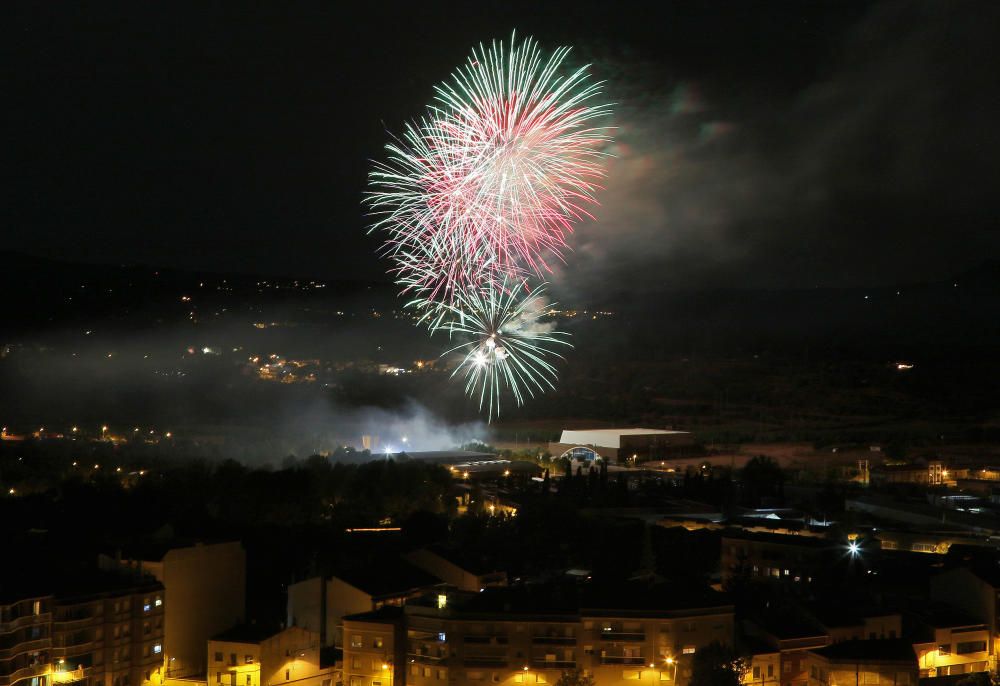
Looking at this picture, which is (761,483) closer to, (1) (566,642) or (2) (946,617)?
(2) (946,617)

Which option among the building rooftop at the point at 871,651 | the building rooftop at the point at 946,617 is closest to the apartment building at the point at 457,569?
the building rooftop at the point at 871,651

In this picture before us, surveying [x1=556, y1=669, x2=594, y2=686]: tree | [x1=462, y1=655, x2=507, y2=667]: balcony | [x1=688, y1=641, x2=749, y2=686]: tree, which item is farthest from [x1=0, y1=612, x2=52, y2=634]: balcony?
[x1=688, y1=641, x2=749, y2=686]: tree

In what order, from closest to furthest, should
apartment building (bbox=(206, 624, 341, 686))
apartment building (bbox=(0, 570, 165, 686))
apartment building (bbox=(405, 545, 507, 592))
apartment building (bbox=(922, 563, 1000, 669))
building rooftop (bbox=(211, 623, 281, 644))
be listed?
apartment building (bbox=(0, 570, 165, 686)) → apartment building (bbox=(206, 624, 341, 686)) → building rooftop (bbox=(211, 623, 281, 644)) → apartment building (bbox=(922, 563, 1000, 669)) → apartment building (bbox=(405, 545, 507, 592))

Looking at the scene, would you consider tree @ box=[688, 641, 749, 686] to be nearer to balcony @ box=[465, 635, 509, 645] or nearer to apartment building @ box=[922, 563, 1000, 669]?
balcony @ box=[465, 635, 509, 645]

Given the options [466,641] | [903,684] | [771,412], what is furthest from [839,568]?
[771,412]

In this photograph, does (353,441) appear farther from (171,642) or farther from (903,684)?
(903,684)

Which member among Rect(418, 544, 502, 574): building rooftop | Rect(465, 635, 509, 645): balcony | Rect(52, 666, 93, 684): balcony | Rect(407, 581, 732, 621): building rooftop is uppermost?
Rect(418, 544, 502, 574): building rooftop
